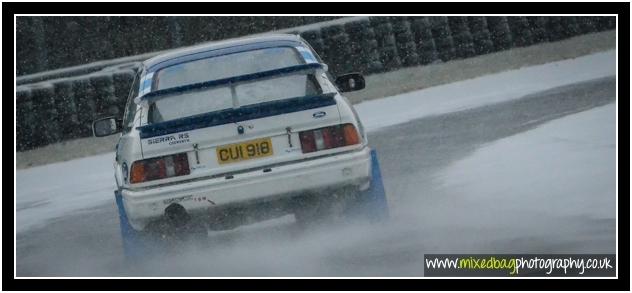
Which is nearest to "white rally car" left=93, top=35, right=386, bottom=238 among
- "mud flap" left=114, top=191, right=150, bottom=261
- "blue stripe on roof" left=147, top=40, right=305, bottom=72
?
"mud flap" left=114, top=191, right=150, bottom=261

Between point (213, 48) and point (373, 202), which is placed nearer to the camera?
point (373, 202)

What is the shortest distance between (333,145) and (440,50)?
10327mm

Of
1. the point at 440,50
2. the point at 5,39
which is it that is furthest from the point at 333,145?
the point at 440,50

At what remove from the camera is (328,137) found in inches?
257

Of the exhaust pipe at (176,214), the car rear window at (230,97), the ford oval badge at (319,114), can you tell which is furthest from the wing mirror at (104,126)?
the ford oval badge at (319,114)

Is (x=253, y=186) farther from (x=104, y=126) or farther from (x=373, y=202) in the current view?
(x=104, y=126)

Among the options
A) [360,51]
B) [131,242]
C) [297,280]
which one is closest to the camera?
[297,280]

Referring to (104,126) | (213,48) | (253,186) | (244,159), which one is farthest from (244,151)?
(104,126)

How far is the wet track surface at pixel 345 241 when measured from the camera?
20.9 feet

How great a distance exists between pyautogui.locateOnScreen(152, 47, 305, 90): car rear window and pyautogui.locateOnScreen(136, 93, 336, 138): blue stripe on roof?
2.28ft

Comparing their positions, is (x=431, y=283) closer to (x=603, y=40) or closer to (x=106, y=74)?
(x=106, y=74)

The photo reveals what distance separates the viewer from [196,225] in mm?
6605

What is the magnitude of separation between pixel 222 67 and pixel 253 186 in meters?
1.08

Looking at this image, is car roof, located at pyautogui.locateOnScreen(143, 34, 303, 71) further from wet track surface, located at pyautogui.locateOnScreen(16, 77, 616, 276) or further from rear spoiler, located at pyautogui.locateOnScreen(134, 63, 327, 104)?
wet track surface, located at pyautogui.locateOnScreen(16, 77, 616, 276)
